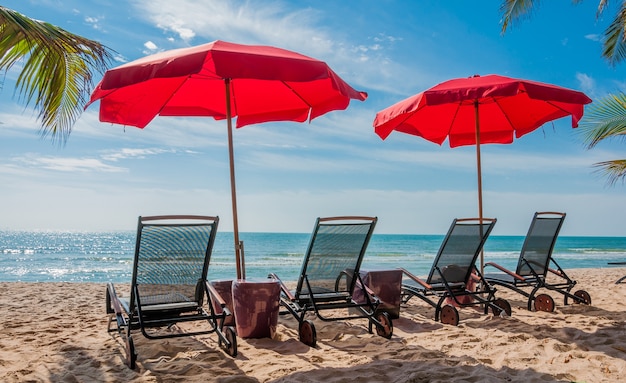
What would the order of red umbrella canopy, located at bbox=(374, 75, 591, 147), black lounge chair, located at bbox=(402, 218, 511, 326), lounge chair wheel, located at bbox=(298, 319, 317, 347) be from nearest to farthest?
lounge chair wheel, located at bbox=(298, 319, 317, 347) < red umbrella canopy, located at bbox=(374, 75, 591, 147) < black lounge chair, located at bbox=(402, 218, 511, 326)

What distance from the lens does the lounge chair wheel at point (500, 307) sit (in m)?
5.40

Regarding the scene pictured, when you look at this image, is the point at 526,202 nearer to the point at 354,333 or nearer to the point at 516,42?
the point at 516,42

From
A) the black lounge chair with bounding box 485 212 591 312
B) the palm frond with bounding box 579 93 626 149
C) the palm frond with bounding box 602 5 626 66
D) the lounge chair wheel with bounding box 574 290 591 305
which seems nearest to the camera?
the black lounge chair with bounding box 485 212 591 312

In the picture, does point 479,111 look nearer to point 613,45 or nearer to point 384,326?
point 384,326

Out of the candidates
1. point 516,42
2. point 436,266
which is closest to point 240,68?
point 436,266

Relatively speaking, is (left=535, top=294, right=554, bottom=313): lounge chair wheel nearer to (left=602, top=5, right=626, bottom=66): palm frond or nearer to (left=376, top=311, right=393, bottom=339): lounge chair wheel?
(left=376, top=311, right=393, bottom=339): lounge chair wheel

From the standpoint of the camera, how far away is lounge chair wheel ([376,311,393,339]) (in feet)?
14.7

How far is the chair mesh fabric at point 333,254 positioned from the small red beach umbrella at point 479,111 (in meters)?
1.69

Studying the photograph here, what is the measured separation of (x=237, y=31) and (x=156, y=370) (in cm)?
747

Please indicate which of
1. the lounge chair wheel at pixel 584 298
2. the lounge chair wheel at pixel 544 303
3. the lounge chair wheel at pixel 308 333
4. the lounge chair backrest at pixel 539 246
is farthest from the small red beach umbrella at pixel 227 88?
the lounge chair wheel at pixel 584 298

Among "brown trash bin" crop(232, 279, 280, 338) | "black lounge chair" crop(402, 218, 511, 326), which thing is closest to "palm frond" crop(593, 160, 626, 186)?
"black lounge chair" crop(402, 218, 511, 326)

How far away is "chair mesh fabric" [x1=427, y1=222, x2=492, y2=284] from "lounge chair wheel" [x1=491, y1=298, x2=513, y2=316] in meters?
0.43

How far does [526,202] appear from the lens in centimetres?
4612

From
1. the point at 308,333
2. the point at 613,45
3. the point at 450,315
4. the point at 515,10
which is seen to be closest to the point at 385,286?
the point at 450,315
